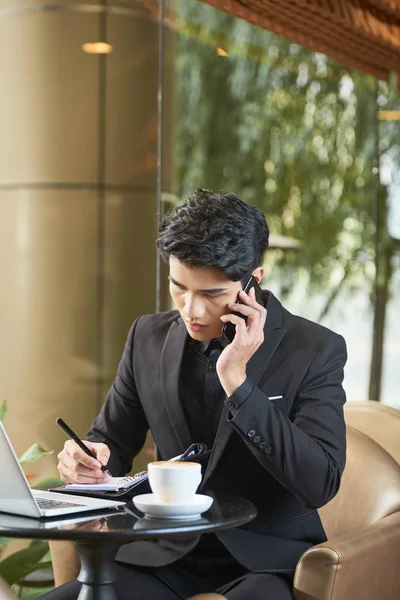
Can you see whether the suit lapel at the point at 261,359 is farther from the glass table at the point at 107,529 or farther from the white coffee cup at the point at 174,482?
the white coffee cup at the point at 174,482

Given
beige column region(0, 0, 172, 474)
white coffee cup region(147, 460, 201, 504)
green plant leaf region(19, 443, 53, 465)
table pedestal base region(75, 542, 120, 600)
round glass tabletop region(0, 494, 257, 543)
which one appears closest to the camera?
round glass tabletop region(0, 494, 257, 543)

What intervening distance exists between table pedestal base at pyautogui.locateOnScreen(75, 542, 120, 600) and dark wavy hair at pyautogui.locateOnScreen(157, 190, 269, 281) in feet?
2.10

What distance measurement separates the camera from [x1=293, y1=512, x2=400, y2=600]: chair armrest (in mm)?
2152

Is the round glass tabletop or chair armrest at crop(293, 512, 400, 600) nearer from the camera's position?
the round glass tabletop

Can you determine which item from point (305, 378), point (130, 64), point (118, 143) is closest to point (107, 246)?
point (118, 143)

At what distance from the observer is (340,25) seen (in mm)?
3893

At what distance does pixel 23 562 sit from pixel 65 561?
2.93 ft

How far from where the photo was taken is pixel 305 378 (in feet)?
Result: 7.53

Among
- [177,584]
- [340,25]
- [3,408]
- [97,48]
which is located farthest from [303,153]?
[177,584]

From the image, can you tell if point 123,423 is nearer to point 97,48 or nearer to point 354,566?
point 354,566

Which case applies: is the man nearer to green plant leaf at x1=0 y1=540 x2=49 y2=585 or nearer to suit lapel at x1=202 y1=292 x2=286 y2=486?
suit lapel at x1=202 y1=292 x2=286 y2=486

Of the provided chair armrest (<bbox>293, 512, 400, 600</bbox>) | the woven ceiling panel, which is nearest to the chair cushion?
chair armrest (<bbox>293, 512, 400, 600</bbox>)

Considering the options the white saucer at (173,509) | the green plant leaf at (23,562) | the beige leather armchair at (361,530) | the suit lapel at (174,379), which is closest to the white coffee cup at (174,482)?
the white saucer at (173,509)

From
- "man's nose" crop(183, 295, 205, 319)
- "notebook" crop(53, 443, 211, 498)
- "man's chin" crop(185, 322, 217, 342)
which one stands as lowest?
"notebook" crop(53, 443, 211, 498)
